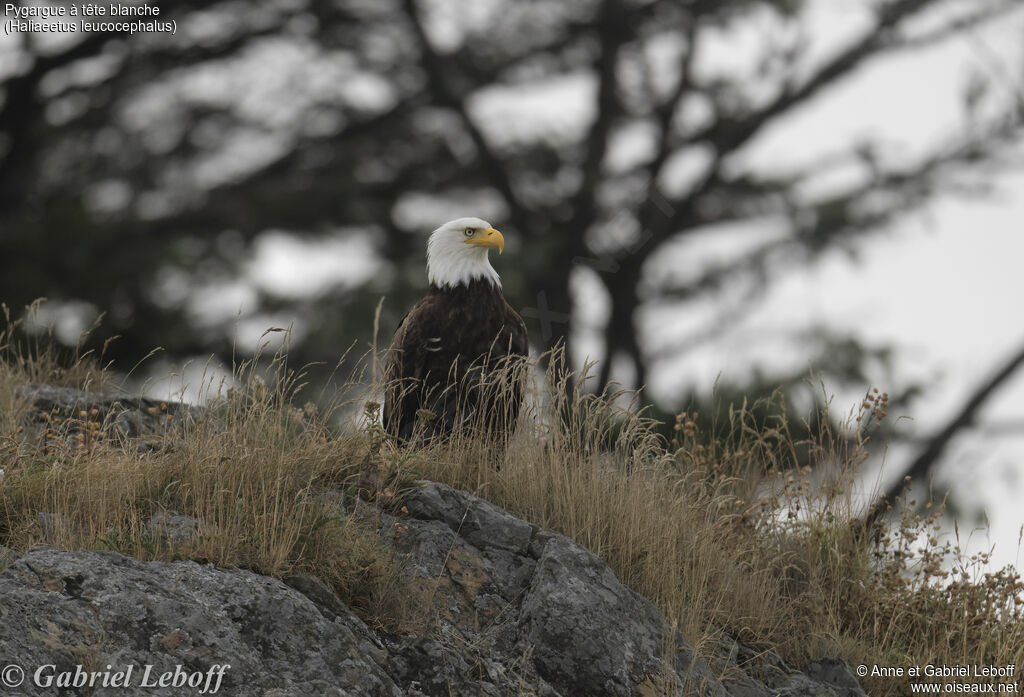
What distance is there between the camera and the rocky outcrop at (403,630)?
14.5ft

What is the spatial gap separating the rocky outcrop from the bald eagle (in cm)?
112

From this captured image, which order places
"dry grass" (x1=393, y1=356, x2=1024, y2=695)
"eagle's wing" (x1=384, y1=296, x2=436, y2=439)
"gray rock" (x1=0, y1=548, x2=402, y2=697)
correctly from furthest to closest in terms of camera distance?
"eagle's wing" (x1=384, y1=296, x2=436, y2=439) → "dry grass" (x1=393, y1=356, x2=1024, y2=695) → "gray rock" (x1=0, y1=548, x2=402, y2=697)

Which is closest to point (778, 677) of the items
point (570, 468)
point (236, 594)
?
point (570, 468)

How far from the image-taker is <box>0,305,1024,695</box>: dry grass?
519cm

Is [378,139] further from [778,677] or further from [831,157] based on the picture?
[778,677]

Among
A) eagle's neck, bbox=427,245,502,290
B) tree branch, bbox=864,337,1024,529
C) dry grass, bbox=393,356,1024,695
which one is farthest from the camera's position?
tree branch, bbox=864,337,1024,529

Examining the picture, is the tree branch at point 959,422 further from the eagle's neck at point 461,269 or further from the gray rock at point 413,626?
the gray rock at point 413,626

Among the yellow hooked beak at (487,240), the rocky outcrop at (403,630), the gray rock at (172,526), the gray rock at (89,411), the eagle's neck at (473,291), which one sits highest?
the yellow hooked beak at (487,240)

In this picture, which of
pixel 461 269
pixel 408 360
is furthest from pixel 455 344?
pixel 461 269

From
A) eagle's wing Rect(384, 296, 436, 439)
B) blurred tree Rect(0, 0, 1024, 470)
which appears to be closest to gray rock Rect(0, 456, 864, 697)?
eagle's wing Rect(384, 296, 436, 439)

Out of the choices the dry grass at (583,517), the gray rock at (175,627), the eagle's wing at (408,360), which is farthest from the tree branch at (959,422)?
the gray rock at (175,627)

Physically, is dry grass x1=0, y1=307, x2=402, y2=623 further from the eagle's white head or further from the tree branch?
the tree branch

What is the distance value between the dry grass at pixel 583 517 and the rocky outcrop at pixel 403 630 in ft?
0.51

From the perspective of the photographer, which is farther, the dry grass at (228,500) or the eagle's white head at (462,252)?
the eagle's white head at (462,252)
